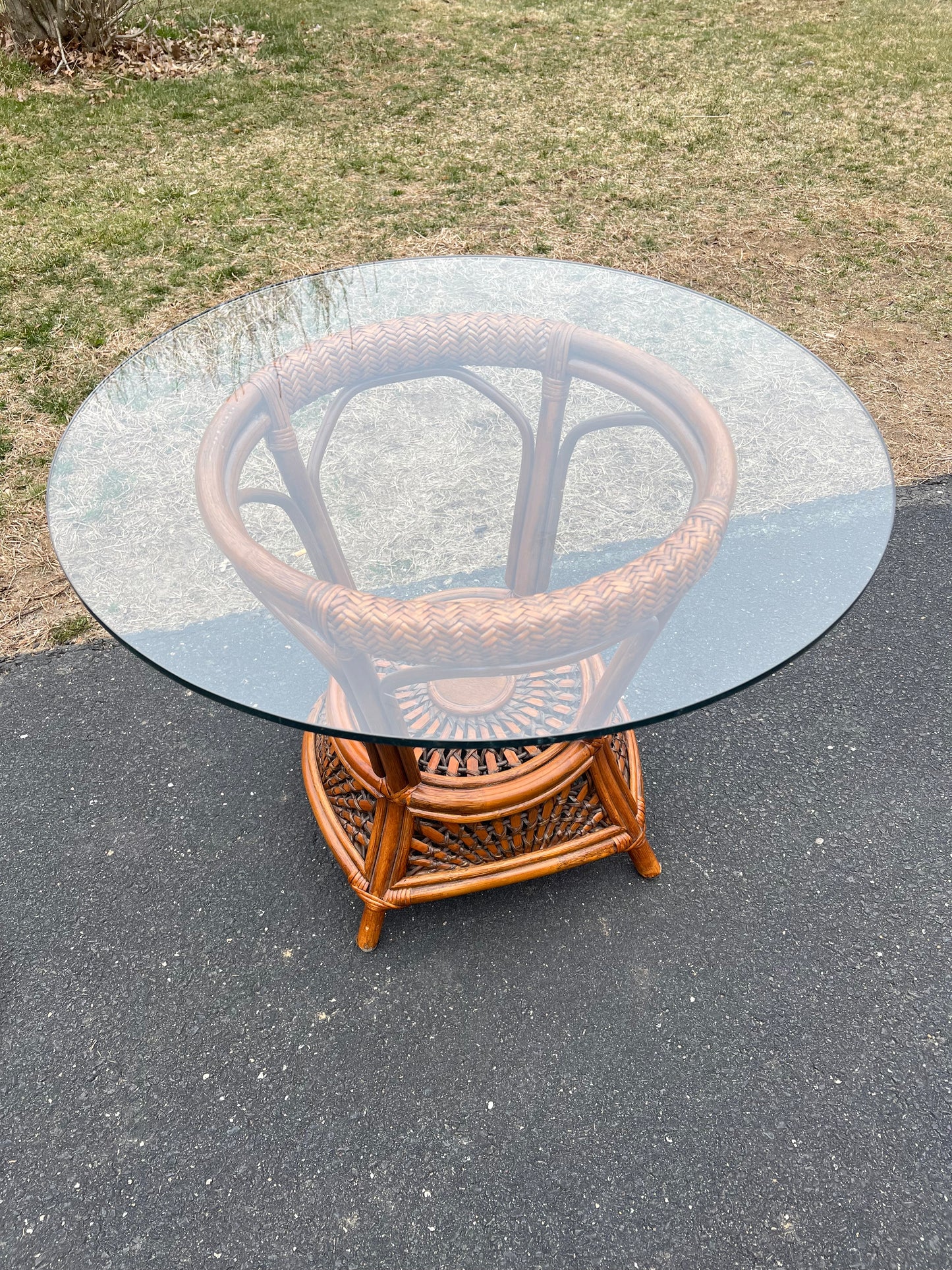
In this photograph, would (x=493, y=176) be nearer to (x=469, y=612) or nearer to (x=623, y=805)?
(x=623, y=805)

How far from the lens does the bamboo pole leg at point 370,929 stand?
185cm

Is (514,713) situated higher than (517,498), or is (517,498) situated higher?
(517,498)

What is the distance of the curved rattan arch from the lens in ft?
4.29

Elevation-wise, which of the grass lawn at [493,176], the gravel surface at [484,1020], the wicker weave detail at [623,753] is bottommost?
the gravel surface at [484,1020]

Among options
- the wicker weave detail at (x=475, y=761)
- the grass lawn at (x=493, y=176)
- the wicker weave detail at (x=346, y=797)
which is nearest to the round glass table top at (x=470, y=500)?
the wicker weave detail at (x=475, y=761)

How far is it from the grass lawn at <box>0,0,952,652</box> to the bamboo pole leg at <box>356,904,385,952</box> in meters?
1.30

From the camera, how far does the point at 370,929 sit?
186 cm

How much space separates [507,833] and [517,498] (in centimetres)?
69

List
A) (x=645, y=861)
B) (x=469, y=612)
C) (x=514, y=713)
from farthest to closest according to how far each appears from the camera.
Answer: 1. (x=645, y=861)
2. (x=514, y=713)
3. (x=469, y=612)

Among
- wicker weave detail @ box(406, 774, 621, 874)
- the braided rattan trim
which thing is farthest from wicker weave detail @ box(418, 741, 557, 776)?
the braided rattan trim

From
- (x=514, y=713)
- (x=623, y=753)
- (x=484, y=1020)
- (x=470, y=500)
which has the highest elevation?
(x=470, y=500)

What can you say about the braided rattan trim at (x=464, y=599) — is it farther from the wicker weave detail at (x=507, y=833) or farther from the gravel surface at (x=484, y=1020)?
the gravel surface at (x=484, y=1020)

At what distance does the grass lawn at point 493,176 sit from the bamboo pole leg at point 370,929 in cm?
130

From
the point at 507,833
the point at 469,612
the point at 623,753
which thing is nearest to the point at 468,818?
the point at 507,833
